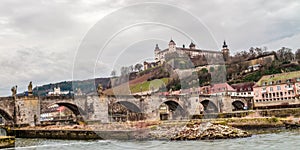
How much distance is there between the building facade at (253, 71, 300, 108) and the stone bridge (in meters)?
5.08

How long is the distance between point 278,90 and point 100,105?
37.7m

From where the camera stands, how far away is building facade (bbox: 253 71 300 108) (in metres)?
67.3

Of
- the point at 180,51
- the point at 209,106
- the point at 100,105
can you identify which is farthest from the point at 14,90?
the point at 209,106

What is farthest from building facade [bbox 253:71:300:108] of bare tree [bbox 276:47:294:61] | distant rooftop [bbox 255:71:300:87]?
bare tree [bbox 276:47:294:61]

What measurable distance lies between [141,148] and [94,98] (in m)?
30.1

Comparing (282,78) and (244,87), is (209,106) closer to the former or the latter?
(282,78)

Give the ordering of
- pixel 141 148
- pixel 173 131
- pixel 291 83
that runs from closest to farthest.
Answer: pixel 141 148 → pixel 173 131 → pixel 291 83

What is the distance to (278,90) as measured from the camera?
69875mm

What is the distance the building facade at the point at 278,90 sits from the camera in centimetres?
6731

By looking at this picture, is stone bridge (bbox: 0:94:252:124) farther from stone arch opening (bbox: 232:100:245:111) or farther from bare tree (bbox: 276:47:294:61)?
bare tree (bbox: 276:47:294:61)

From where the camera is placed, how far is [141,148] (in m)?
19.2

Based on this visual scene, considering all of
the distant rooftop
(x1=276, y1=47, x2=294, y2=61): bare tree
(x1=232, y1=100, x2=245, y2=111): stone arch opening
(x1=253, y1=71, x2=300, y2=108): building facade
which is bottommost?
(x1=232, y1=100, x2=245, y2=111): stone arch opening

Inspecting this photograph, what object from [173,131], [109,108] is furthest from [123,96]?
[173,131]

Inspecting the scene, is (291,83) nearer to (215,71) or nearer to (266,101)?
(266,101)
